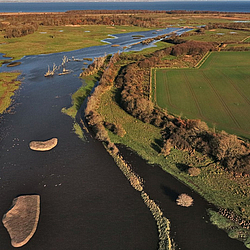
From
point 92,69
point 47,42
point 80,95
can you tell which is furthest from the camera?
point 47,42

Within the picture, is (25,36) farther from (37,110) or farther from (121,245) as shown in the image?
(121,245)

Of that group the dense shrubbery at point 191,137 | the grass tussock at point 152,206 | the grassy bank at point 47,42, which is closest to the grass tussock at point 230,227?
the grass tussock at point 152,206

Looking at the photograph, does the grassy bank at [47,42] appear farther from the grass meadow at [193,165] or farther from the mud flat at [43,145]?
the grass meadow at [193,165]

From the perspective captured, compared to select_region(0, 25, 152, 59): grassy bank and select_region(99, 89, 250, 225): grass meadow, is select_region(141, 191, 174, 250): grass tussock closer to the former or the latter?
select_region(99, 89, 250, 225): grass meadow

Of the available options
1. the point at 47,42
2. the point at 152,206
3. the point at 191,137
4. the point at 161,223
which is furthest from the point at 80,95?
the point at 47,42

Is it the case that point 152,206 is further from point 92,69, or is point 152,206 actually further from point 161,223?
point 92,69

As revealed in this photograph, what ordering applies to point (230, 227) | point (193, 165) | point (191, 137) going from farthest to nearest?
point (191, 137) < point (193, 165) < point (230, 227)
